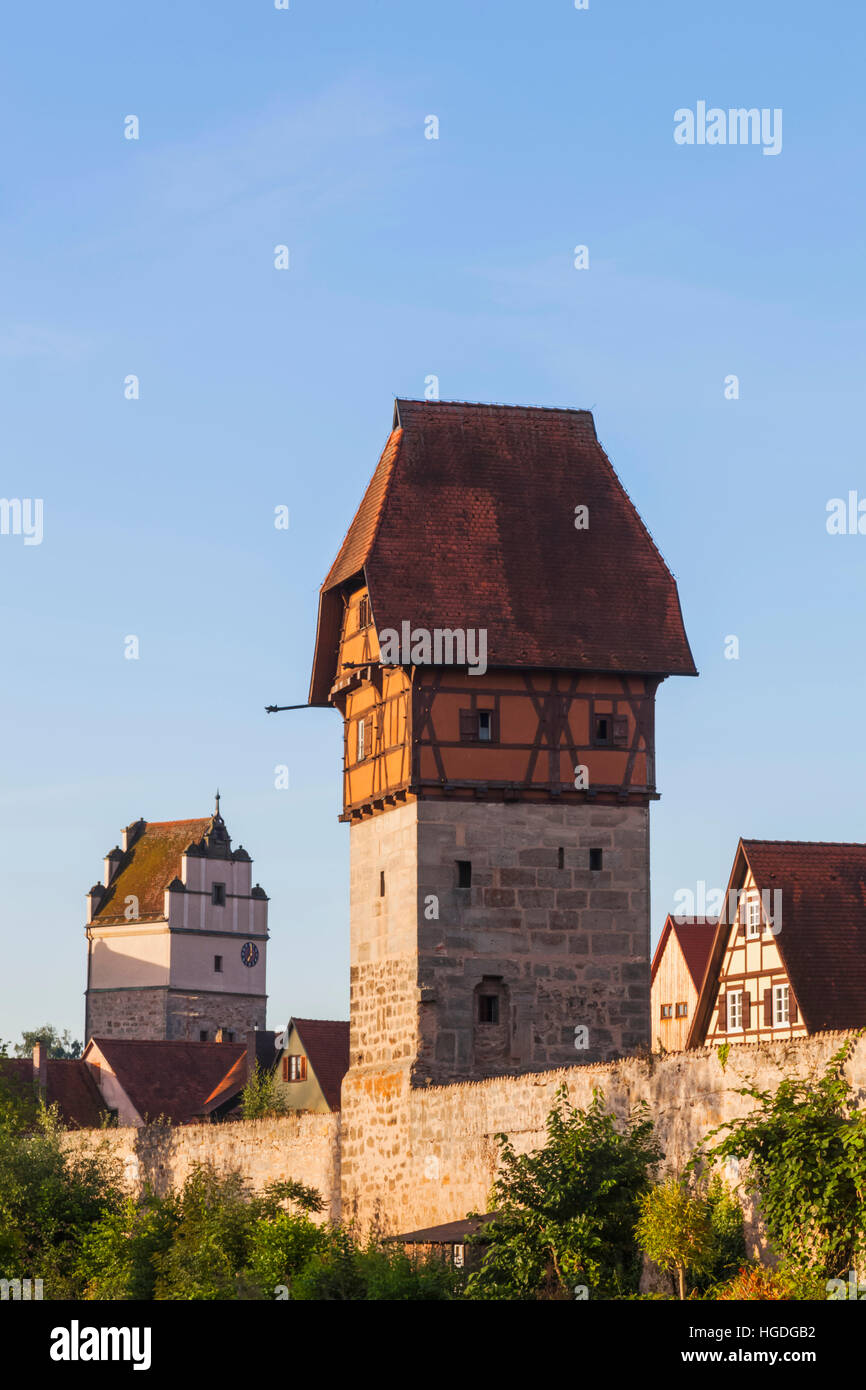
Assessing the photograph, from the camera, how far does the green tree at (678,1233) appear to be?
85.7 feet

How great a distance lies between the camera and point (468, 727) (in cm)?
3800

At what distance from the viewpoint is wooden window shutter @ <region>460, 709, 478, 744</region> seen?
3794 centimetres

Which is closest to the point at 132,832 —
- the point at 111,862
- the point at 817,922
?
the point at 111,862

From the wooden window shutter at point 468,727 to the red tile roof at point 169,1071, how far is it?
3294 centimetres

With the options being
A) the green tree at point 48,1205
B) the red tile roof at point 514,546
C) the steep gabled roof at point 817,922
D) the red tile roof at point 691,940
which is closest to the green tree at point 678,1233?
the red tile roof at point 514,546

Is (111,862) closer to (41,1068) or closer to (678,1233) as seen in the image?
(41,1068)

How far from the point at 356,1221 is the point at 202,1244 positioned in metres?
2.79

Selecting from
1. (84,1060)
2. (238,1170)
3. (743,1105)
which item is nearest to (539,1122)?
(743,1105)

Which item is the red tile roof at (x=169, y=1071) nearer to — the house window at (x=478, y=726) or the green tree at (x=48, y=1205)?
the green tree at (x=48, y=1205)

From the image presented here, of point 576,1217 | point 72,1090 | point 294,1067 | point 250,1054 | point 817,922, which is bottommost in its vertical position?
point 576,1217

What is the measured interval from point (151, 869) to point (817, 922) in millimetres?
48803

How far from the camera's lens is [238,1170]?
139 ft
